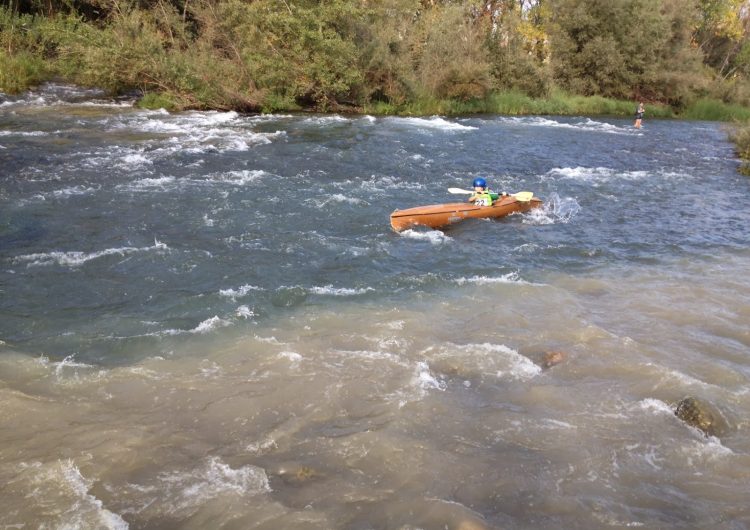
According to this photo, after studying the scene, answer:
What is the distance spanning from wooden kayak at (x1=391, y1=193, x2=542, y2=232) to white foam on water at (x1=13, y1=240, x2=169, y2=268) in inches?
172

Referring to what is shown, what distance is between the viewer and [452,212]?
11.8 metres

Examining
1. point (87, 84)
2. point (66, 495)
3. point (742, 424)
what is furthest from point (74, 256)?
point (87, 84)

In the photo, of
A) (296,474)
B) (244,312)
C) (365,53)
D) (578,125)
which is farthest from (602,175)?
(296,474)

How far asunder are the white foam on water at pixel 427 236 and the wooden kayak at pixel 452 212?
4.6 inches

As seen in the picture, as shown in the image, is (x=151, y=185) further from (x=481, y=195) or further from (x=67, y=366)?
(x=67, y=366)

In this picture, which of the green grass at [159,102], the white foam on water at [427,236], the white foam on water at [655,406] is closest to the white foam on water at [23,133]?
the green grass at [159,102]

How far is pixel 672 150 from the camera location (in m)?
22.1

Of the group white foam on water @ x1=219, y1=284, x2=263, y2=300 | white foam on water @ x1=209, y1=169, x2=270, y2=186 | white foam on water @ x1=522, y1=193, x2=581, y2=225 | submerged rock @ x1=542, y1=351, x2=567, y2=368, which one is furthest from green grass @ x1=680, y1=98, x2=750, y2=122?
white foam on water @ x1=219, y1=284, x2=263, y2=300

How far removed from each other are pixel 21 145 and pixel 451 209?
37.4 feet

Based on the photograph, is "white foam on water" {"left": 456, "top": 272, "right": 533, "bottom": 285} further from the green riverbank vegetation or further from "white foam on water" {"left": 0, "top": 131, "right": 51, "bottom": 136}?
the green riverbank vegetation

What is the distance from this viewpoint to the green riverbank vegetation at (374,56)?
23.0 m

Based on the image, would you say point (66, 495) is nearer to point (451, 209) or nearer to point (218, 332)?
point (218, 332)

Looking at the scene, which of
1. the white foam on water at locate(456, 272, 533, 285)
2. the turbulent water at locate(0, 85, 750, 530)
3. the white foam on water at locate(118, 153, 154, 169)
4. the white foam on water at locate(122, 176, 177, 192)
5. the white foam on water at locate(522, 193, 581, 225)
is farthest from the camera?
the white foam on water at locate(118, 153, 154, 169)

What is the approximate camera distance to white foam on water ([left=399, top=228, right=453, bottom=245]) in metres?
11.1
